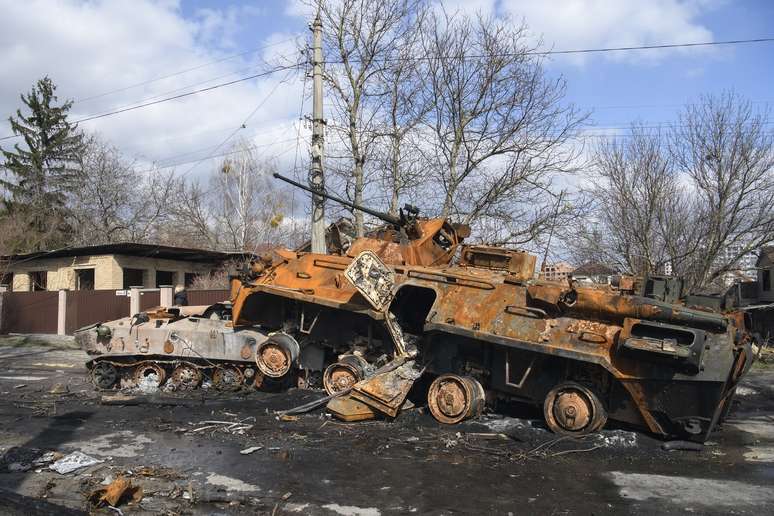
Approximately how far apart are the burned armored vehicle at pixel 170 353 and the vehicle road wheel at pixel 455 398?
3.52 m

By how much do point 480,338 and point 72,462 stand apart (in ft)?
16.2

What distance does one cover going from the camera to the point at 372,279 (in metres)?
8.99

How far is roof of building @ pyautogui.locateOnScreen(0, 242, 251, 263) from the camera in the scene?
23.6m

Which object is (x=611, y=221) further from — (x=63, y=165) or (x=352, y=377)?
(x=63, y=165)

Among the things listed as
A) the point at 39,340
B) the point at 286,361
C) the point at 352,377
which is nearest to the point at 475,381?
the point at 352,377

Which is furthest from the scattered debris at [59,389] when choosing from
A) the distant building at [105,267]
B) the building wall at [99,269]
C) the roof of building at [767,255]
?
the roof of building at [767,255]

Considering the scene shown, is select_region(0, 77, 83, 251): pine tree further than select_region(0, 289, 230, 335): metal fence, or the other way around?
select_region(0, 77, 83, 251): pine tree

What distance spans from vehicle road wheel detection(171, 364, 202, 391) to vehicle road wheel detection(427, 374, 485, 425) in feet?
15.1

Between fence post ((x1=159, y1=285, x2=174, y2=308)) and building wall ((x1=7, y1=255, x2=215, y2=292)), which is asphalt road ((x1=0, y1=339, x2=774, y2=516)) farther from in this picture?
building wall ((x1=7, y1=255, x2=215, y2=292))

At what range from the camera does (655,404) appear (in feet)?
24.5

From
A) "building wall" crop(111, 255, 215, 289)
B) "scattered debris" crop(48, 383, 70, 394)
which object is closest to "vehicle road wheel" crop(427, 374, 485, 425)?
"scattered debris" crop(48, 383, 70, 394)

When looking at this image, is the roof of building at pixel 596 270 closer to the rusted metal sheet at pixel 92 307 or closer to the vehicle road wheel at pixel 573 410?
the vehicle road wheel at pixel 573 410

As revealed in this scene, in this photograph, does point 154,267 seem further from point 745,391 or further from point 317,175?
point 745,391

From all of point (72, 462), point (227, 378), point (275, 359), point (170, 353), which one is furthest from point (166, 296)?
point (72, 462)
